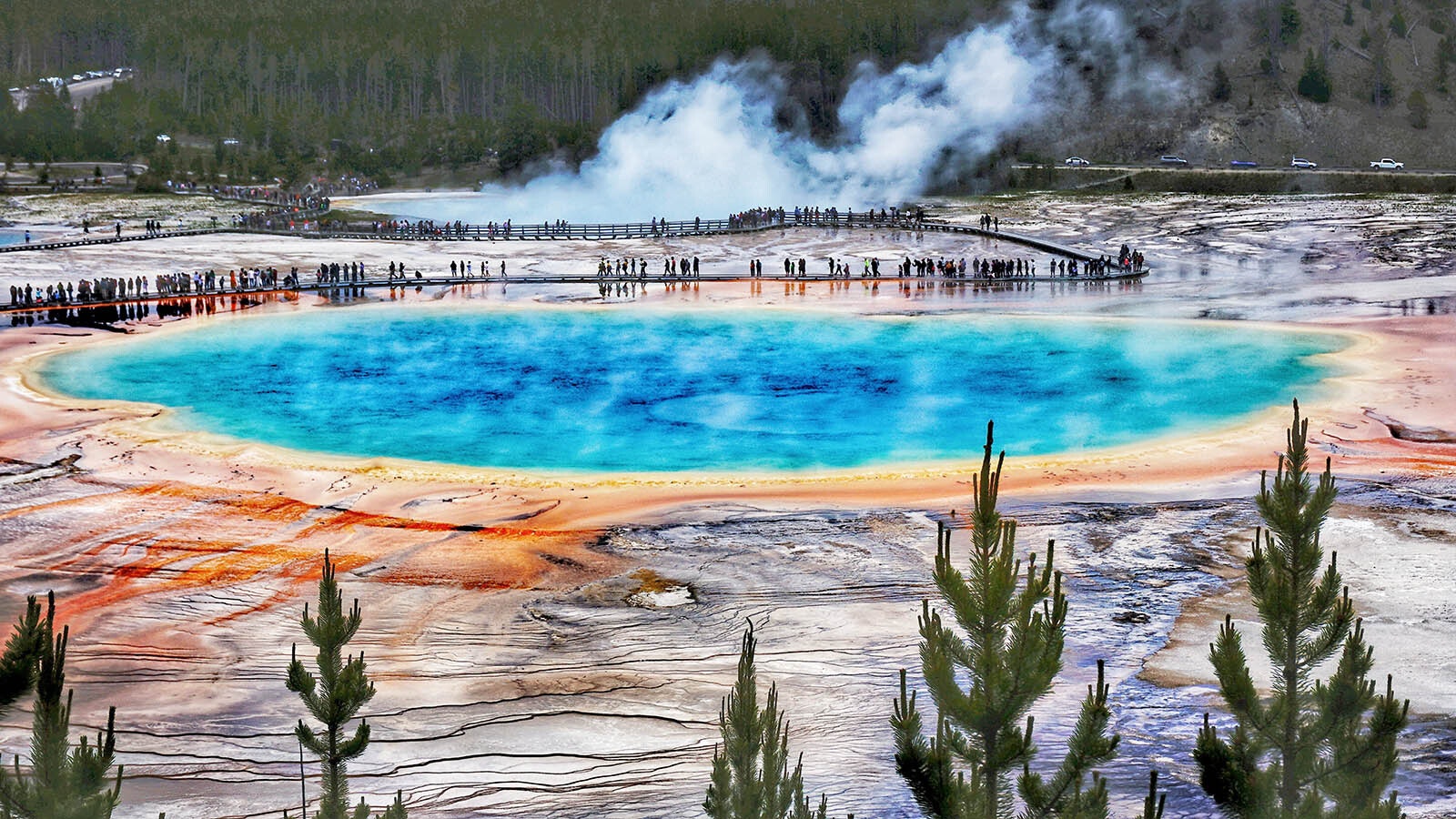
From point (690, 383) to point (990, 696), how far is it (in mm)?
25839

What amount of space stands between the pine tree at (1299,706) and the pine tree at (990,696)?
3.40ft

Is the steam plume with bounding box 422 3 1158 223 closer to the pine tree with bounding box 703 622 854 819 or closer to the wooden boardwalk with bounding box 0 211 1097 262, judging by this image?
the wooden boardwalk with bounding box 0 211 1097 262

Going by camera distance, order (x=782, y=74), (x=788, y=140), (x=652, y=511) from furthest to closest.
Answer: (x=782, y=74) < (x=788, y=140) < (x=652, y=511)

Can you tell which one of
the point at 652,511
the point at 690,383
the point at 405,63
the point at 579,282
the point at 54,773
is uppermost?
the point at 405,63

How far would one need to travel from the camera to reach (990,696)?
291 inches

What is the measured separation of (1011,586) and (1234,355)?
3034 cm

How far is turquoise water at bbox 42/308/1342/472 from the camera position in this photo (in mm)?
26516

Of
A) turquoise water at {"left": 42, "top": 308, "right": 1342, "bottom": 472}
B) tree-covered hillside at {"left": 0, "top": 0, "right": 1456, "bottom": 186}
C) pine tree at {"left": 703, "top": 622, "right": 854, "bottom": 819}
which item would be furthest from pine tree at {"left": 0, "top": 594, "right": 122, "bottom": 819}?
tree-covered hillside at {"left": 0, "top": 0, "right": 1456, "bottom": 186}

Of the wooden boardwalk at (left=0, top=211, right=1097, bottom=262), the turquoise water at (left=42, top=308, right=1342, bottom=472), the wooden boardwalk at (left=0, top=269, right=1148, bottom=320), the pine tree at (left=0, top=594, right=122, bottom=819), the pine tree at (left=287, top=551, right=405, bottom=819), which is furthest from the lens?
the wooden boardwalk at (left=0, top=211, right=1097, bottom=262)

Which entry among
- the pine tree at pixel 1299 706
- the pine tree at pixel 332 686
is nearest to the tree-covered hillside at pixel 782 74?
the pine tree at pixel 332 686

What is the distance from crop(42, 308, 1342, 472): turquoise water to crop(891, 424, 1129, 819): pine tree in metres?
17.0

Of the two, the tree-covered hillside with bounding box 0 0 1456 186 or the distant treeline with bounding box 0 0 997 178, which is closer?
the tree-covered hillside with bounding box 0 0 1456 186

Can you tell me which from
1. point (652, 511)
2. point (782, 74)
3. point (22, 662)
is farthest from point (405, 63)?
point (22, 662)

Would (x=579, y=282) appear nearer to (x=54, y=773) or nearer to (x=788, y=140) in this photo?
(x=788, y=140)
